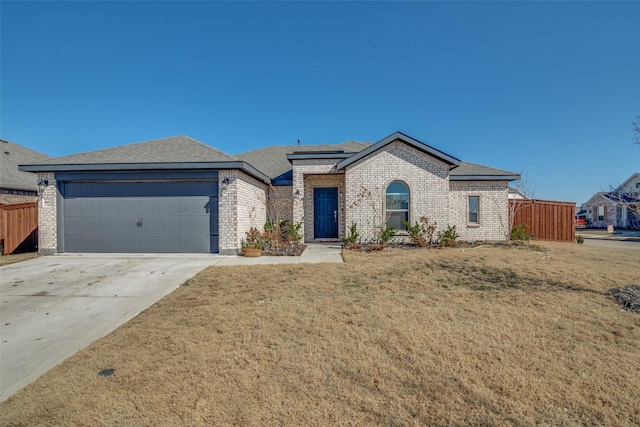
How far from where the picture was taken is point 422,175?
38.0 feet

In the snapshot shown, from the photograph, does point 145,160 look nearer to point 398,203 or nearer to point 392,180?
point 392,180

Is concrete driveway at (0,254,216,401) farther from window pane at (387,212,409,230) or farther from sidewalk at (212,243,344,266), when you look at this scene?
window pane at (387,212,409,230)

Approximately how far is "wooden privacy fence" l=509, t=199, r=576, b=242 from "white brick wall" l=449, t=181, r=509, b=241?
1247 millimetres

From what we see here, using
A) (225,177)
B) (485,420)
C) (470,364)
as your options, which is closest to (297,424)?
(485,420)

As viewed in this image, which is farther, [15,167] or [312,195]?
[15,167]

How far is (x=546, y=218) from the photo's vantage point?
14.1 meters

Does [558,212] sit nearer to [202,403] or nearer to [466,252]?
[466,252]

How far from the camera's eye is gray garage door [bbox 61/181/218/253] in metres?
9.51

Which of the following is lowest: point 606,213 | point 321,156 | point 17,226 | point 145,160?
point 17,226

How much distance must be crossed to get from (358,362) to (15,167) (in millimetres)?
20745

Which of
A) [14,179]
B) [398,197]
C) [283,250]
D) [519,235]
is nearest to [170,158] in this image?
[283,250]

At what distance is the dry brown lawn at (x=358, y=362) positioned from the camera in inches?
89.8

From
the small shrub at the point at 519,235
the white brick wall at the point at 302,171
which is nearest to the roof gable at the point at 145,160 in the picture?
the white brick wall at the point at 302,171

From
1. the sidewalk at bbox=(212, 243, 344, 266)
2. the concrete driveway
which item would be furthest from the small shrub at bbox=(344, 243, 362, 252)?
the concrete driveway
